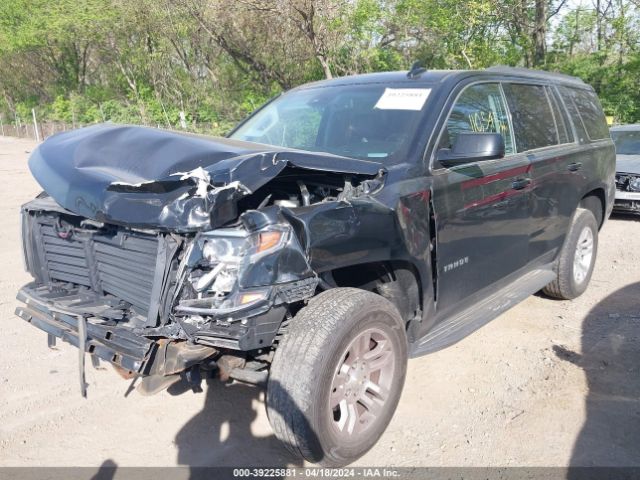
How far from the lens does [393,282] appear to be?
323 centimetres

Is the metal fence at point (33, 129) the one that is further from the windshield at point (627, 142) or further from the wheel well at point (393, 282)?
the wheel well at point (393, 282)

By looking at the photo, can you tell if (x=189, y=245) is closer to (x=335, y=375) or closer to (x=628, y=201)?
(x=335, y=375)

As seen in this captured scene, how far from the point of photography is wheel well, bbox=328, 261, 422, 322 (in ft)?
10.3

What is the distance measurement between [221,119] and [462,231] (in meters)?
17.8

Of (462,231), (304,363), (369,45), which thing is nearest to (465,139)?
(462,231)

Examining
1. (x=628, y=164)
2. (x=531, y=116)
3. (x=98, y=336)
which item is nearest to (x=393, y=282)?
(x=98, y=336)

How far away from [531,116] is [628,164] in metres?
5.59

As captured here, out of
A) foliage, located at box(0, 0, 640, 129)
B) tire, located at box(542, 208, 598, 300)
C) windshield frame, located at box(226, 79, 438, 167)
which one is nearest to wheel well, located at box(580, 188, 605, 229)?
tire, located at box(542, 208, 598, 300)

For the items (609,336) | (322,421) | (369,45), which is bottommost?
(609,336)

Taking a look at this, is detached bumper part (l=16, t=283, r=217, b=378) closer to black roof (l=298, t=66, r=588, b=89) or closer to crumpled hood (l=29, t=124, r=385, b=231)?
crumpled hood (l=29, t=124, r=385, b=231)

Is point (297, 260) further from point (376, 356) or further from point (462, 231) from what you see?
point (462, 231)

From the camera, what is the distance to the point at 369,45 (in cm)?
1595

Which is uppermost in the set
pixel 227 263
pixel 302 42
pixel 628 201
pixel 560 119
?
pixel 302 42

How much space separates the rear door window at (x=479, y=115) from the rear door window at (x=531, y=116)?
128 mm
